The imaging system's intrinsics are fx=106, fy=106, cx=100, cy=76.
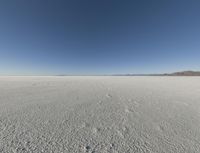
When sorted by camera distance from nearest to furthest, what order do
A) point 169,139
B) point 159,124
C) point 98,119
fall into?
point 169,139
point 159,124
point 98,119

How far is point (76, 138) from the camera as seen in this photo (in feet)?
7.20

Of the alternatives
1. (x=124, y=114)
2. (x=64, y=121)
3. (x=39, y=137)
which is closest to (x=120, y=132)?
(x=124, y=114)

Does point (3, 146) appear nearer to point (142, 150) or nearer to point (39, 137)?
point (39, 137)

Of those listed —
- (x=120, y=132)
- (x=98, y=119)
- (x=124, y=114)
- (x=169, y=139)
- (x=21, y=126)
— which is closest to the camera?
(x=169, y=139)

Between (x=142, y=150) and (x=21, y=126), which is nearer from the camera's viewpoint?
(x=142, y=150)

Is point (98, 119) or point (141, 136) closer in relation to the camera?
point (141, 136)

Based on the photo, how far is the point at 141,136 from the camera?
2.30 m

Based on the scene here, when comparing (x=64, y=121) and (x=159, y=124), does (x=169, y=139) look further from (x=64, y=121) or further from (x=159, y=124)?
(x=64, y=121)

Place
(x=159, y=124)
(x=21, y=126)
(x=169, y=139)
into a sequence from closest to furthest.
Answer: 1. (x=169, y=139)
2. (x=21, y=126)
3. (x=159, y=124)

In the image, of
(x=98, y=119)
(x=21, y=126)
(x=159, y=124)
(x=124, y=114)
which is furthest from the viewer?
(x=124, y=114)

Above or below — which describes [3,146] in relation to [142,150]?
above

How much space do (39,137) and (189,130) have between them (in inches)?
134

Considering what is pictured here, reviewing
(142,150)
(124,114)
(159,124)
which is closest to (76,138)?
(142,150)

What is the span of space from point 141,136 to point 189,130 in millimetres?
1258
